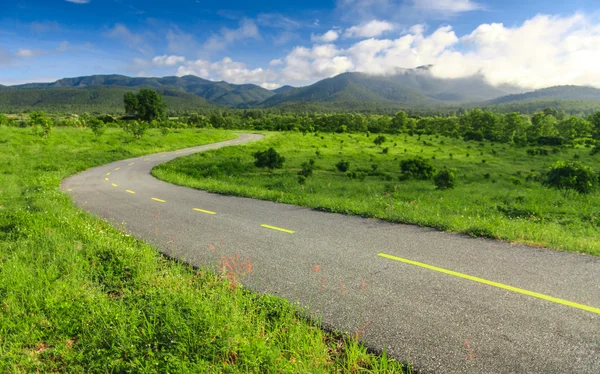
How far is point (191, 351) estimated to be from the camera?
4.25 metres

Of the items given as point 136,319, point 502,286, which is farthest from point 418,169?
point 136,319

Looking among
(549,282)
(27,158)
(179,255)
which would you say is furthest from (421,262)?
(27,158)

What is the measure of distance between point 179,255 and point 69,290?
256 centimetres

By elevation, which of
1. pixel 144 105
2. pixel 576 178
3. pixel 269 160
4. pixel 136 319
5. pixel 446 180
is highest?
pixel 144 105

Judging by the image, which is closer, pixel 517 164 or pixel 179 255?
pixel 179 255

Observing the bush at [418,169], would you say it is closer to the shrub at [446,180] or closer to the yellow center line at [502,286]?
the shrub at [446,180]

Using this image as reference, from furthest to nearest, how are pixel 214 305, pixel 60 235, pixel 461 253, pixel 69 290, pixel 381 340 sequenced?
1. pixel 60 235
2. pixel 461 253
3. pixel 69 290
4. pixel 214 305
5. pixel 381 340

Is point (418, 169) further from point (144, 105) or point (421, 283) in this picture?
point (144, 105)

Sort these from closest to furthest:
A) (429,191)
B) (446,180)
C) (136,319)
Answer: (136,319) → (429,191) → (446,180)

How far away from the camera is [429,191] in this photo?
19125mm

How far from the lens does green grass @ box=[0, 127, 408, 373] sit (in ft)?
13.5

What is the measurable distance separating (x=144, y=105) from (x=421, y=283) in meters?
93.2

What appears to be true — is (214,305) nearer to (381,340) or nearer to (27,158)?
(381,340)

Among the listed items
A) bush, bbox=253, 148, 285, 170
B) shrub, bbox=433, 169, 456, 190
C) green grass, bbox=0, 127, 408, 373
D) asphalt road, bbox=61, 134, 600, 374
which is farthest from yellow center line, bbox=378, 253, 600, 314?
bush, bbox=253, 148, 285, 170
